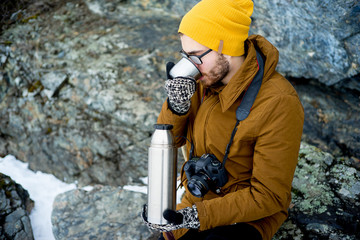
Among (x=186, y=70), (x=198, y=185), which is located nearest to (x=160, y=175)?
(x=198, y=185)

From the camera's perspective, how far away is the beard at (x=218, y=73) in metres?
2.73

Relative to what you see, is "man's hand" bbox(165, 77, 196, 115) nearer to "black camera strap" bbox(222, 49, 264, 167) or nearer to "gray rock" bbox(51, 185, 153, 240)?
"black camera strap" bbox(222, 49, 264, 167)

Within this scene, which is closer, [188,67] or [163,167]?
[163,167]

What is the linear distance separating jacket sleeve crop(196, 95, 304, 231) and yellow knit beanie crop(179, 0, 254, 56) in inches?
28.8

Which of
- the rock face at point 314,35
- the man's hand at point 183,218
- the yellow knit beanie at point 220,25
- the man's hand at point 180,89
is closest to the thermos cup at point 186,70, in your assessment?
the man's hand at point 180,89

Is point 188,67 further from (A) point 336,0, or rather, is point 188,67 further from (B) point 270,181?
(A) point 336,0

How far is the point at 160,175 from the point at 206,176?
397 mm

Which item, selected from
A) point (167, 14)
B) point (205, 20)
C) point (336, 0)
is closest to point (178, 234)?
point (205, 20)

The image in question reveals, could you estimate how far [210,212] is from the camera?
7.43 ft

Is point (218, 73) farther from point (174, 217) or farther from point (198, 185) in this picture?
point (174, 217)

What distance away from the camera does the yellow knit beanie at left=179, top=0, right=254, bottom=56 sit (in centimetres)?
266

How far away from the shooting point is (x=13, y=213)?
3857 mm

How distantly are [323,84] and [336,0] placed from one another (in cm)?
144

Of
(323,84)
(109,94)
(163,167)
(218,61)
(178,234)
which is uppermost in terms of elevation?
(218,61)
